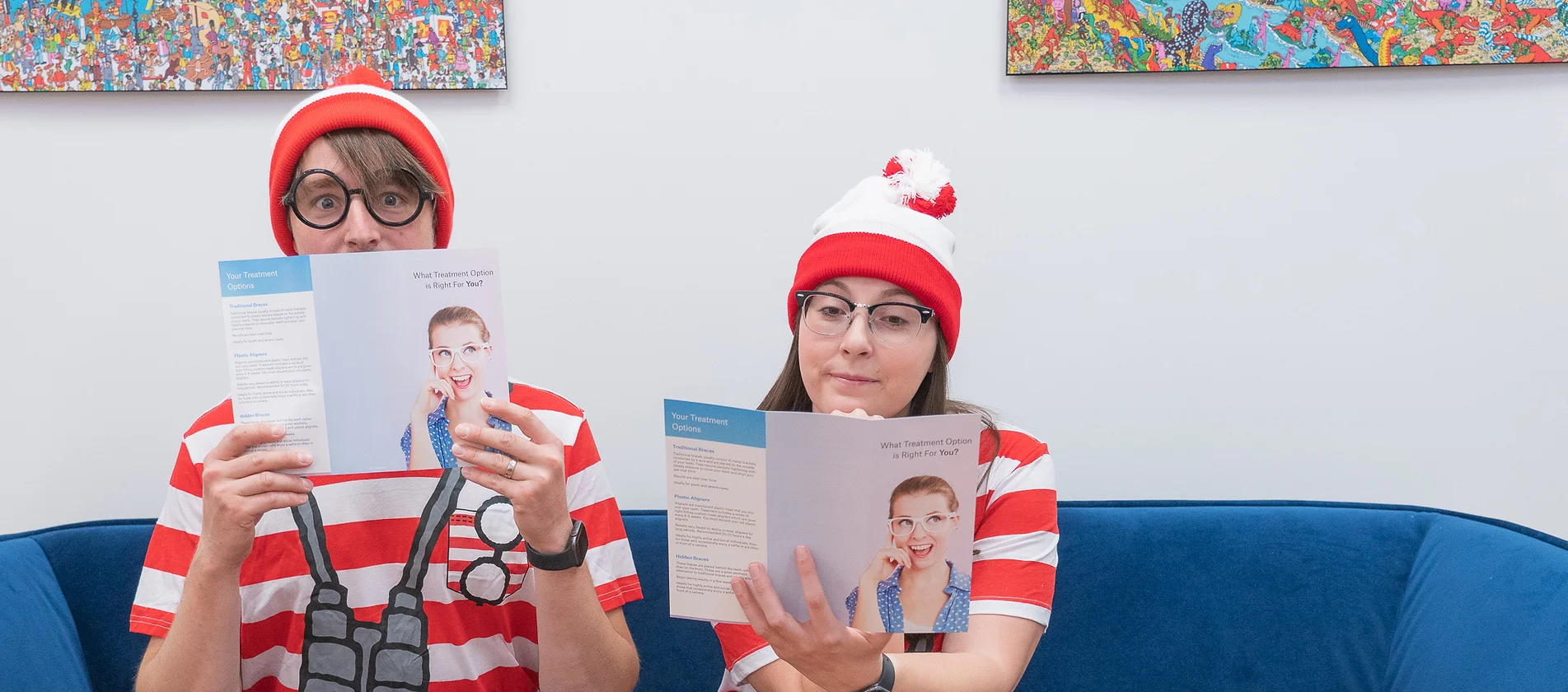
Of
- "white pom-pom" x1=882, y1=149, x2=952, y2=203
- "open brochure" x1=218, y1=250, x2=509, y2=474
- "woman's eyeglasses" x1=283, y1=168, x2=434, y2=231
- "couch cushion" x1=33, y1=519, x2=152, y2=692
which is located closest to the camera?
"open brochure" x1=218, y1=250, x2=509, y2=474

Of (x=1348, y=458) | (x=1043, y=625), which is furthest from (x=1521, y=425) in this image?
(x=1043, y=625)

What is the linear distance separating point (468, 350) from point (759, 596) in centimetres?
49

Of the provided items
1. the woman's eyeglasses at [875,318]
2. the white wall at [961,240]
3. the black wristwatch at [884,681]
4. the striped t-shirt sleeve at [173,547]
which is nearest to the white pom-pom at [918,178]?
the woman's eyeglasses at [875,318]

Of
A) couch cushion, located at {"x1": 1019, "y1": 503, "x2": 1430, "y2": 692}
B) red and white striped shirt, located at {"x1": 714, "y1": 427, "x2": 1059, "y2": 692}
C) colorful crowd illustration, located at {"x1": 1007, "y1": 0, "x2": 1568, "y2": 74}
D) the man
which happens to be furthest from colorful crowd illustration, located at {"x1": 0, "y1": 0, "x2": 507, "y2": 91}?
couch cushion, located at {"x1": 1019, "y1": 503, "x2": 1430, "y2": 692}

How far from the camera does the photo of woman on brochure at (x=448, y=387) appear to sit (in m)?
1.23

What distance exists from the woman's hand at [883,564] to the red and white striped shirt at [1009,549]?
11.5 inches

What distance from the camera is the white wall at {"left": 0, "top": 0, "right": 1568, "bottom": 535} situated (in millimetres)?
2039

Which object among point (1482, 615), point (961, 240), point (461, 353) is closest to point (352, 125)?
point (461, 353)

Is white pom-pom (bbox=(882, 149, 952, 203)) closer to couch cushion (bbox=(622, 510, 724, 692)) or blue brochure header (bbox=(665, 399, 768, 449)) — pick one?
blue brochure header (bbox=(665, 399, 768, 449))

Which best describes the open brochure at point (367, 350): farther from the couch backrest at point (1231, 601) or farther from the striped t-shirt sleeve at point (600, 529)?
the couch backrest at point (1231, 601)

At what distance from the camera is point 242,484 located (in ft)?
3.91

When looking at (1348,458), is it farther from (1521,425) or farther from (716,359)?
(716,359)

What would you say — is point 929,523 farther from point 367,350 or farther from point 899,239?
point 367,350

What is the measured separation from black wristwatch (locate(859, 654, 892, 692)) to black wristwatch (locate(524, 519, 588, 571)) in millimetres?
420
